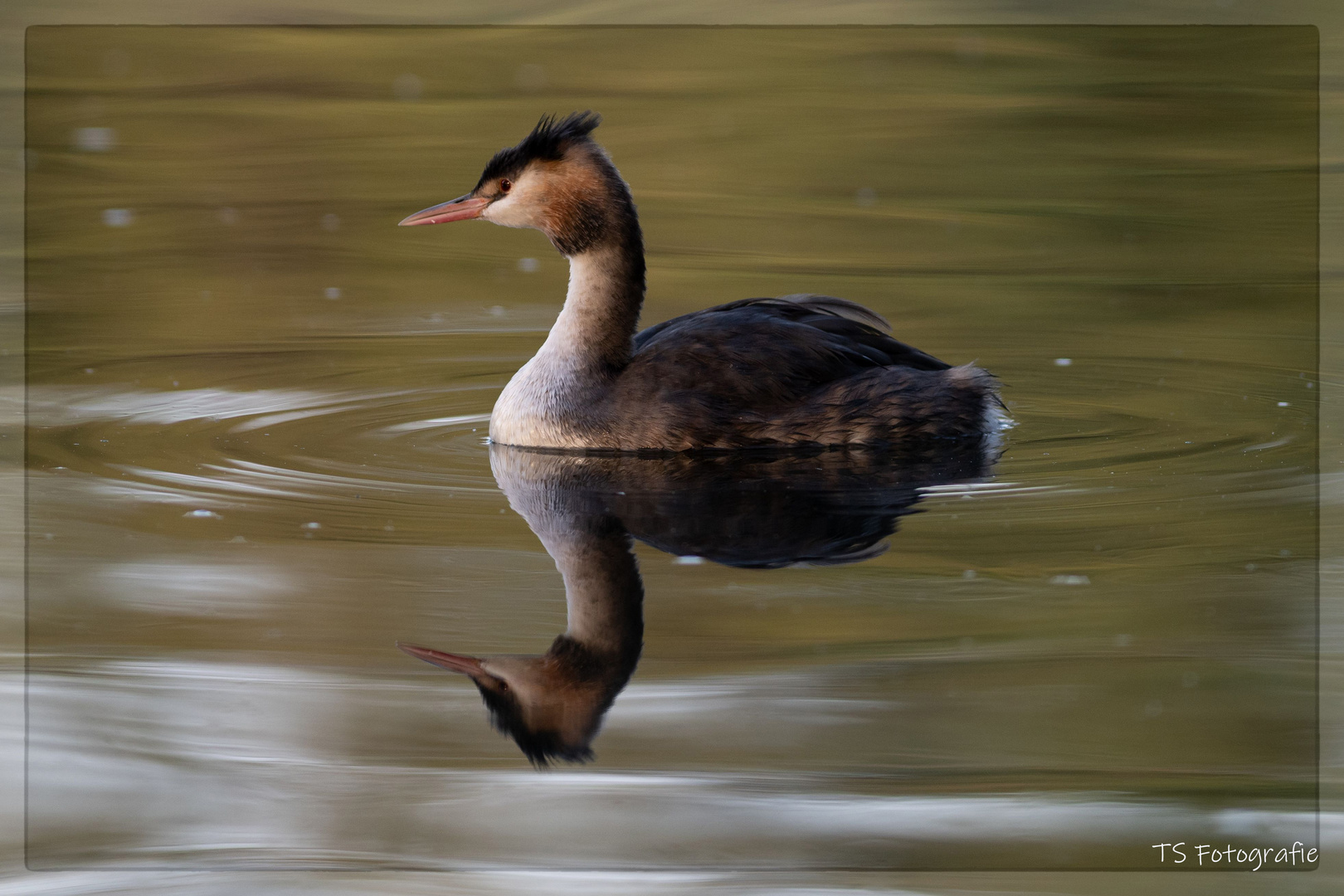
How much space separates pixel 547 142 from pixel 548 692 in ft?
9.44

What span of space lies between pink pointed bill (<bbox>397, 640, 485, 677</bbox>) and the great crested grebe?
200cm

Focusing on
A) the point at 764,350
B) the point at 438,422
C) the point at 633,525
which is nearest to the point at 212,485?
the point at 438,422

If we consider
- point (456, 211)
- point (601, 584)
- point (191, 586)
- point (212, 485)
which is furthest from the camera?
point (456, 211)

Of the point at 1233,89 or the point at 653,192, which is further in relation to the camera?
the point at 1233,89

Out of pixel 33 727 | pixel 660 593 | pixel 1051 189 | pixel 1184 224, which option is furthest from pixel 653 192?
pixel 33 727

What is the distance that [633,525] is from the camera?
17.4 ft

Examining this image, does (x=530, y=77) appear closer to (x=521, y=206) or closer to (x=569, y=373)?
(x=521, y=206)

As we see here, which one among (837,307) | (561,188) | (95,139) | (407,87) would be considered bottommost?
(837,307)

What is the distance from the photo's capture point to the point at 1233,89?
36.9 feet

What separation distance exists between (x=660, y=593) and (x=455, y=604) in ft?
1.78

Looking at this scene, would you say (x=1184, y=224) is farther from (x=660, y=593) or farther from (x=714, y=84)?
(x=660, y=593)

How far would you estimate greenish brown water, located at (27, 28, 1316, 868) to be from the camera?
383cm

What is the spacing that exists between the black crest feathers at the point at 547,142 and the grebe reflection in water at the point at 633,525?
106 cm

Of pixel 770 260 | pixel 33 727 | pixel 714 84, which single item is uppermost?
pixel 714 84
